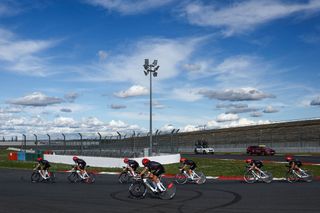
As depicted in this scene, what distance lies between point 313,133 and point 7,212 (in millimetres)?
54026

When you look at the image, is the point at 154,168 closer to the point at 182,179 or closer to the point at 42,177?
the point at 182,179

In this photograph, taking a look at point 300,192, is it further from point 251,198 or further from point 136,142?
point 136,142

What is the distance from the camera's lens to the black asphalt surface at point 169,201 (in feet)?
38.3

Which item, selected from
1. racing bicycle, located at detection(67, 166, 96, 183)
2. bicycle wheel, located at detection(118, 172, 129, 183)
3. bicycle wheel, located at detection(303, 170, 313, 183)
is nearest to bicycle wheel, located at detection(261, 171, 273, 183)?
bicycle wheel, located at detection(303, 170, 313, 183)

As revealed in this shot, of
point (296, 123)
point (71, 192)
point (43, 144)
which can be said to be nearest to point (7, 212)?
point (71, 192)

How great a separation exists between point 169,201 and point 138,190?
4.39 ft

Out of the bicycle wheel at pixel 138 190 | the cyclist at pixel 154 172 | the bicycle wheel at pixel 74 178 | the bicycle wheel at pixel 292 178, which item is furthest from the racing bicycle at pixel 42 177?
the bicycle wheel at pixel 292 178

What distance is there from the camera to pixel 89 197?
14.7 m

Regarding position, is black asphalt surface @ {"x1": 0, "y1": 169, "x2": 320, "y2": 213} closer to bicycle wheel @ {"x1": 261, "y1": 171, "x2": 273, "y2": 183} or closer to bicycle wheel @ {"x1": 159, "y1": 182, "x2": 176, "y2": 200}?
bicycle wheel @ {"x1": 159, "y1": 182, "x2": 176, "y2": 200}

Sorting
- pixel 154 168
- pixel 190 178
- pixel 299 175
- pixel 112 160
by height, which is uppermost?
pixel 154 168

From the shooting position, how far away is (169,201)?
1360 cm

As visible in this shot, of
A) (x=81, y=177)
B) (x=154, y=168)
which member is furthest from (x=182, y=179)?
(x=154, y=168)

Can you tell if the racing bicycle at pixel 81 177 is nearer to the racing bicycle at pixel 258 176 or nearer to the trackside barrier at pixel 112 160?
the racing bicycle at pixel 258 176

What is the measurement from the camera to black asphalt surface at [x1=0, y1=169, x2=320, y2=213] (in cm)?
1169
